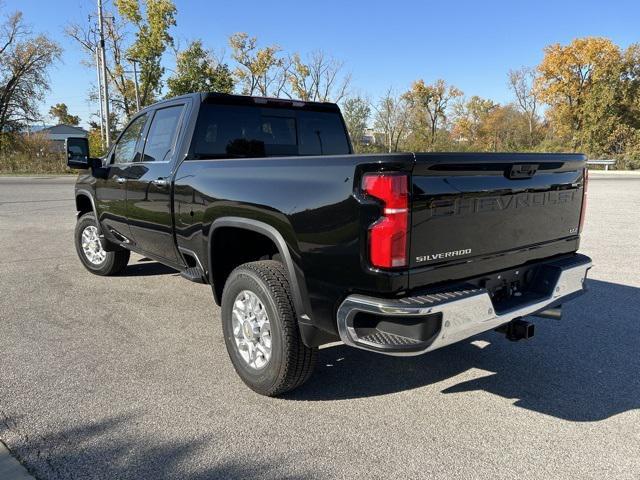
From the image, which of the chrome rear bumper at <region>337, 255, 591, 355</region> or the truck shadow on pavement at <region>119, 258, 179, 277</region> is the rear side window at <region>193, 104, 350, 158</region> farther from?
the truck shadow on pavement at <region>119, 258, 179, 277</region>

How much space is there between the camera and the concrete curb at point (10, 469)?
2.38m

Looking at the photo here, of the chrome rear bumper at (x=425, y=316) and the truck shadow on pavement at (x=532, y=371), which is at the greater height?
the chrome rear bumper at (x=425, y=316)

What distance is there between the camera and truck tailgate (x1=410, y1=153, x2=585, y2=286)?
250cm

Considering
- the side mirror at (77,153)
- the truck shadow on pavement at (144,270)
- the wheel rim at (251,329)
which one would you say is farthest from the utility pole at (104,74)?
the wheel rim at (251,329)

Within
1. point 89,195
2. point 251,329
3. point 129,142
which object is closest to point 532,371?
point 251,329

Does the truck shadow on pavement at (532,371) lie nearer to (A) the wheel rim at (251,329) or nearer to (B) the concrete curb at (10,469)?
(A) the wheel rim at (251,329)

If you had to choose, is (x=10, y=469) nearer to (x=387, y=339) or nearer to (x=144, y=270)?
(x=387, y=339)

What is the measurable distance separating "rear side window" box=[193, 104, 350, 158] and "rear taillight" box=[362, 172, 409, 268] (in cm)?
219

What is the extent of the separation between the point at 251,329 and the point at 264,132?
6.69 ft

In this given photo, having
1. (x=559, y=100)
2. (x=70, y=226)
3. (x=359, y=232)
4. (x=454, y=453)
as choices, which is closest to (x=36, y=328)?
(x=359, y=232)

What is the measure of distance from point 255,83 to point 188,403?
1796 inches

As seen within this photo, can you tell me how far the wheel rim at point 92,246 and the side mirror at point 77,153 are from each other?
0.93 metres

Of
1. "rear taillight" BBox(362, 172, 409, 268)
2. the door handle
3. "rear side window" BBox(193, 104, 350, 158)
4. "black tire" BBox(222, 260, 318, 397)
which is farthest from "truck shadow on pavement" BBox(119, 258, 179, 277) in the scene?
"rear taillight" BBox(362, 172, 409, 268)

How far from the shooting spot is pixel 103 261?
20.1 ft
